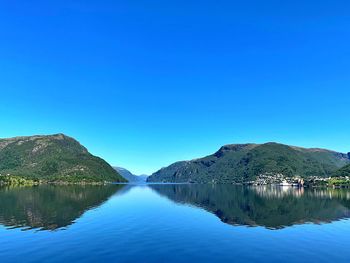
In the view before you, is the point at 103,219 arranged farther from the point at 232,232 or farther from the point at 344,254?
the point at 344,254

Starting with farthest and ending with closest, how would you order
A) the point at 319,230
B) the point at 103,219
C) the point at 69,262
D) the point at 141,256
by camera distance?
the point at 103,219
the point at 319,230
the point at 141,256
the point at 69,262

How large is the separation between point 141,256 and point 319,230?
199ft

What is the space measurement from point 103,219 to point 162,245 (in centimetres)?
4835

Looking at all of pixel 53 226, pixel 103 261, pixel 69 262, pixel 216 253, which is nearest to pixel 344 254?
pixel 216 253

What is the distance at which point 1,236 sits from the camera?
80.8 m

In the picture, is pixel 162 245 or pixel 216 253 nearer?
pixel 216 253

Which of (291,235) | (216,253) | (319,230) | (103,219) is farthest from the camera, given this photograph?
(103,219)

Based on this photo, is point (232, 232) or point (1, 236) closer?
point (1, 236)

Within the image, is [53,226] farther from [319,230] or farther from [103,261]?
[319,230]

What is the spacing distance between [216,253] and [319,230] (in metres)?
45.8

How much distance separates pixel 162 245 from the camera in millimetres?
72938

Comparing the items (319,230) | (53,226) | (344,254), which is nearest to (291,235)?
(319,230)

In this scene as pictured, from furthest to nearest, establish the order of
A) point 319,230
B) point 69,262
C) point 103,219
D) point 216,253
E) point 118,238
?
point 103,219 < point 319,230 < point 118,238 < point 216,253 < point 69,262

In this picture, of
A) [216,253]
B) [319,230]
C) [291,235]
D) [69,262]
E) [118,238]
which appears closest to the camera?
[69,262]
